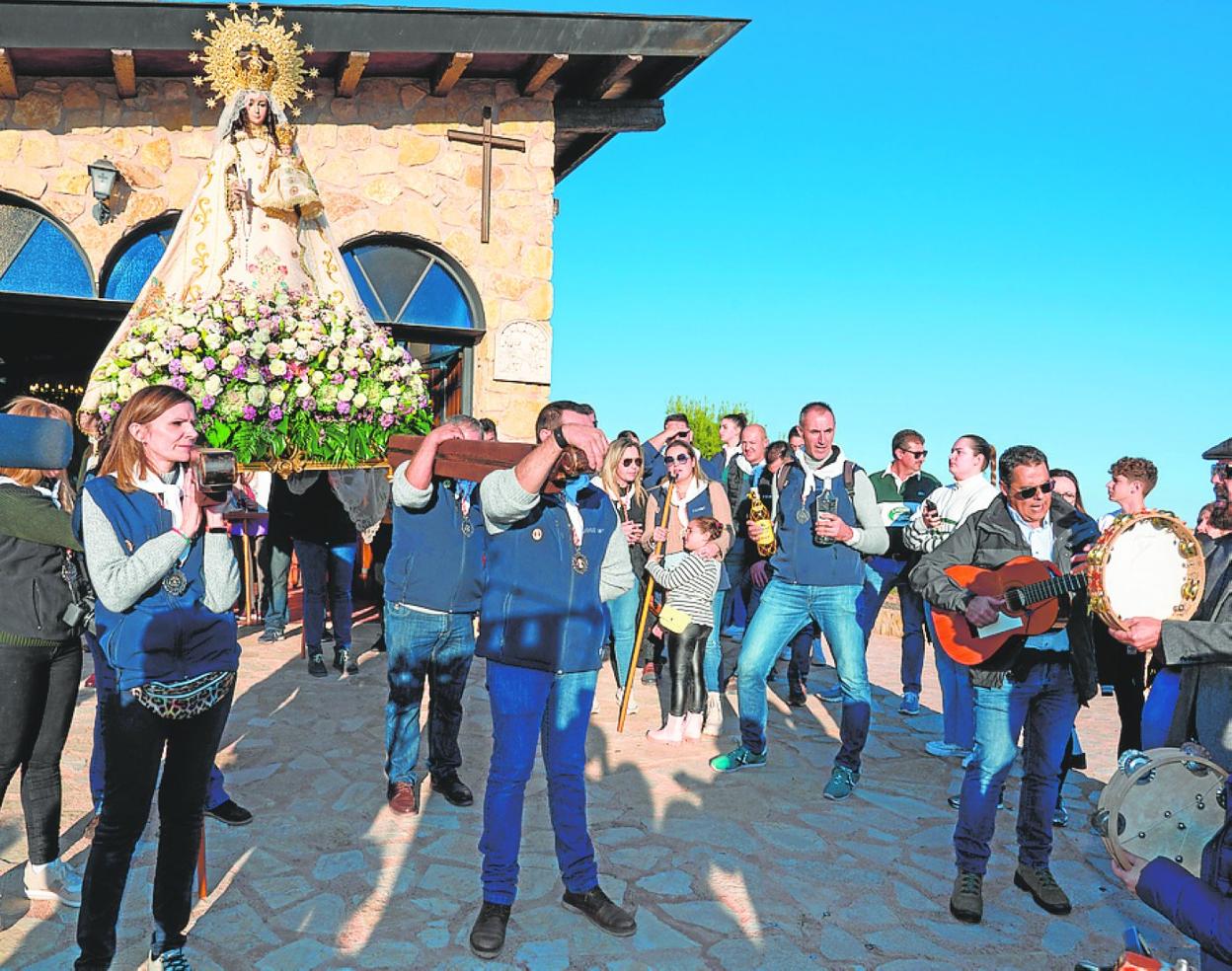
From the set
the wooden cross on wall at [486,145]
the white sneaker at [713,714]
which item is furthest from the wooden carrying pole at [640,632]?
the wooden cross on wall at [486,145]

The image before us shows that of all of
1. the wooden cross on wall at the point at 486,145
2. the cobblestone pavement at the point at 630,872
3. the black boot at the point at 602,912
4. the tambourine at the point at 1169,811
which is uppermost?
the wooden cross on wall at the point at 486,145

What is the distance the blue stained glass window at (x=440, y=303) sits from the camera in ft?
35.0

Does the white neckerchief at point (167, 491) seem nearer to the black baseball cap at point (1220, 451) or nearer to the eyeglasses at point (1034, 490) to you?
the eyeglasses at point (1034, 490)

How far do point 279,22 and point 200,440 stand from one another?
6.71 metres

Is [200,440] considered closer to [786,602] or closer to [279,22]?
[786,602]

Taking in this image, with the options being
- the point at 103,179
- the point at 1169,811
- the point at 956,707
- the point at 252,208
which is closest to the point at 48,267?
the point at 103,179

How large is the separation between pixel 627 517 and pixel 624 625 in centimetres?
93

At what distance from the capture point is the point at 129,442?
3336mm

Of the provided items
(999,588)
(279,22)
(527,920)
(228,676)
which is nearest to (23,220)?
(279,22)

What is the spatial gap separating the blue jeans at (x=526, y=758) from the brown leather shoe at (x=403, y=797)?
4.66ft

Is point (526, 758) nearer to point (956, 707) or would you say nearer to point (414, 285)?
point (956, 707)

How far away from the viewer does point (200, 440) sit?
4066 millimetres

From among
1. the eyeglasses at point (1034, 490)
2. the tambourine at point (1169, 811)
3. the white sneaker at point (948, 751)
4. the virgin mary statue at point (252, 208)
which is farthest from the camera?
the white sneaker at point (948, 751)

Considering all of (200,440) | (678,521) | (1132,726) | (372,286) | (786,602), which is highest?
(372,286)
